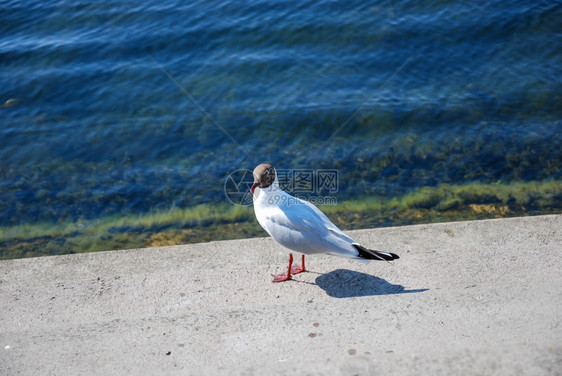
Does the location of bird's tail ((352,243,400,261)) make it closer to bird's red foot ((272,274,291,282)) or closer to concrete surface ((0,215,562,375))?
concrete surface ((0,215,562,375))

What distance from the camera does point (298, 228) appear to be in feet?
14.1

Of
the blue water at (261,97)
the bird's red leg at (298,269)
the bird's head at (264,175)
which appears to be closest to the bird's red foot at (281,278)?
the bird's red leg at (298,269)

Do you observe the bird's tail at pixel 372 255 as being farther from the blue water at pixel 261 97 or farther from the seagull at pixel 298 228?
the blue water at pixel 261 97

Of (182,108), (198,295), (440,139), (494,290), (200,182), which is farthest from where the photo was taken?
(182,108)

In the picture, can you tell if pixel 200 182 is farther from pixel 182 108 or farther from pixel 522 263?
pixel 522 263

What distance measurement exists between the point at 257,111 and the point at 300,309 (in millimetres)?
5418

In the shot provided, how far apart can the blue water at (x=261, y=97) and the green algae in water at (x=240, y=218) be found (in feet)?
0.68

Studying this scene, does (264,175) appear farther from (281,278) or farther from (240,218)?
(240,218)

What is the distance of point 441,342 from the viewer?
3318 millimetres

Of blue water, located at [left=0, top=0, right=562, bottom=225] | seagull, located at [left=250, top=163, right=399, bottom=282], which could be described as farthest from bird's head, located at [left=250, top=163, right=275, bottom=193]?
blue water, located at [left=0, top=0, right=562, bottom=225]

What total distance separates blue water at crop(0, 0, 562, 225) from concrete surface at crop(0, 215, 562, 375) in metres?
2.34

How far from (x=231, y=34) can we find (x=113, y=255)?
22.4ft

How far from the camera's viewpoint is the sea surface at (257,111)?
6840 mm

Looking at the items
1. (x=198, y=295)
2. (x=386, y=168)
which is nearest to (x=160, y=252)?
(x=198, y=295)
